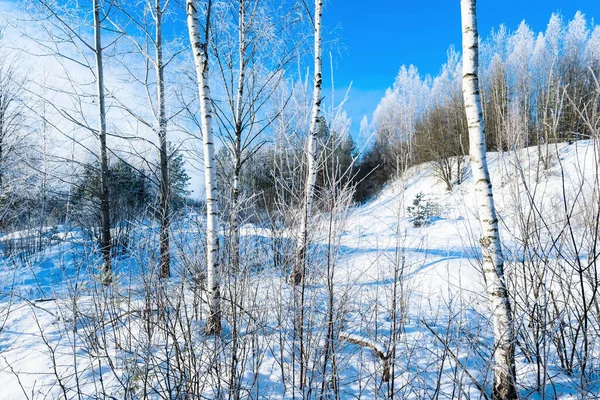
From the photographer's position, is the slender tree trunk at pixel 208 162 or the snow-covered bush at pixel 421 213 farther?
the snow-covered bush at pixel 421 213

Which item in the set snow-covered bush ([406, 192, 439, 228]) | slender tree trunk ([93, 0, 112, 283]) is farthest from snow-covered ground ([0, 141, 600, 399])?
snow-covered bush ([406, 192, 439, 228])

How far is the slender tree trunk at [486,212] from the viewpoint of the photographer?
5.76 ft

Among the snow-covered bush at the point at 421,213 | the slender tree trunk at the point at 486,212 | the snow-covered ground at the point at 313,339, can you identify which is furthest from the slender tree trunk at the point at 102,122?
the snow-covered bush at the point at 421,213

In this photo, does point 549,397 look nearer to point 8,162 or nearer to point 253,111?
point 253,111

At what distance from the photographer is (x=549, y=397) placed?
1.90 metres

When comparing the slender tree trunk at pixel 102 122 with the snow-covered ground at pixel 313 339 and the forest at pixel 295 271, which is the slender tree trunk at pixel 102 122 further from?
the snow-covered ground at pixel 313 339

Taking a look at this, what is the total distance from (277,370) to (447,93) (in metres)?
20.7

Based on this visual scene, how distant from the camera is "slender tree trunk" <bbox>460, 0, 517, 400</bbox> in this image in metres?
1.75

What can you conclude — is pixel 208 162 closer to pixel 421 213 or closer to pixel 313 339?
pixel 313 339

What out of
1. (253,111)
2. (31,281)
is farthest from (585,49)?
(31,281)

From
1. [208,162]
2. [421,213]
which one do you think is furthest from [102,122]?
[421,213]

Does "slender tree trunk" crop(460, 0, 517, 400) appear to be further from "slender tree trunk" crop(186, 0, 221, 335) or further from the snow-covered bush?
the snow-covered bush

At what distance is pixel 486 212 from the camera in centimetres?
181

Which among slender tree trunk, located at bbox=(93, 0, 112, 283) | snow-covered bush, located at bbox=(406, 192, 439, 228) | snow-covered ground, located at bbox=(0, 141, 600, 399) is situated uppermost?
slender tree trunk, located at bbox=(93, 0, 112, 283)
